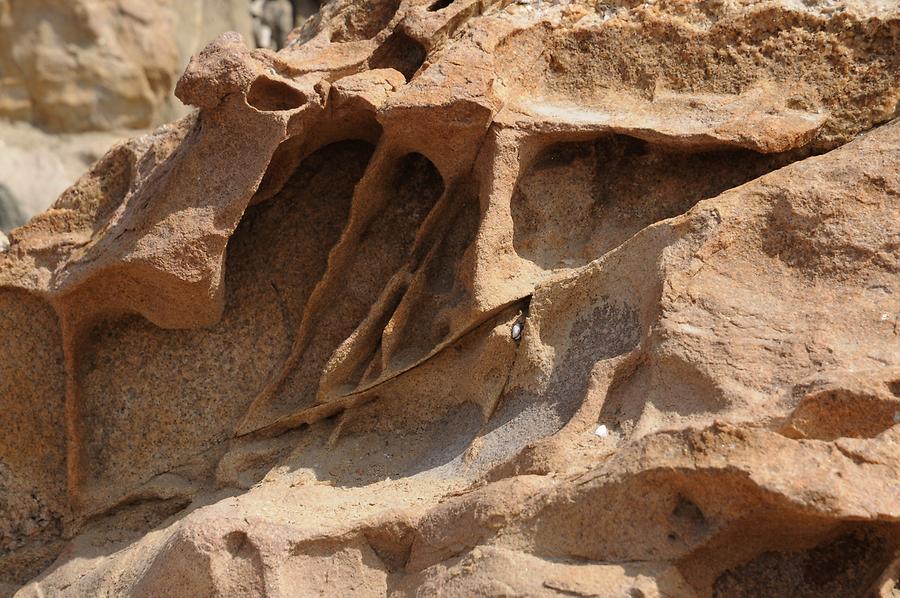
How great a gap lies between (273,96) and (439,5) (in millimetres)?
572

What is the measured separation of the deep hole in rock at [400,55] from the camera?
2.88 m

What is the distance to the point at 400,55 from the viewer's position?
2.92m

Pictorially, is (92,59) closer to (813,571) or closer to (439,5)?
(439,5)

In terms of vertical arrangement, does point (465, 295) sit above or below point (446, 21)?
below

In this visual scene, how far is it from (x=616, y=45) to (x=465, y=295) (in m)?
0.72

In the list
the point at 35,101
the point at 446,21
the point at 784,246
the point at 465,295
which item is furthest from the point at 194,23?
the point at 784,246

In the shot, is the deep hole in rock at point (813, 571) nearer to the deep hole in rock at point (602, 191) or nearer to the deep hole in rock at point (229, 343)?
the deep hole in rock at point (602, 191)

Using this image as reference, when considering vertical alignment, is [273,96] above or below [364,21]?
below

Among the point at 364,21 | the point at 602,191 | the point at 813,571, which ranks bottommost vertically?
the point at 813,571

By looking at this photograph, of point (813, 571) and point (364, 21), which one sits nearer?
point (813, 571)

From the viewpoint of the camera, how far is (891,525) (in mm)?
1882

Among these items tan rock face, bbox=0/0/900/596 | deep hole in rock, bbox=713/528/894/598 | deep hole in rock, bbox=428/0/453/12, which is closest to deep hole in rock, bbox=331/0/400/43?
tan rock face, bbox=0/0/900/596

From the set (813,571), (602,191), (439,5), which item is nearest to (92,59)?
(439,5)

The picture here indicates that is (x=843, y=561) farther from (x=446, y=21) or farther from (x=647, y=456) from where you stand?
(x=446, y=21)
